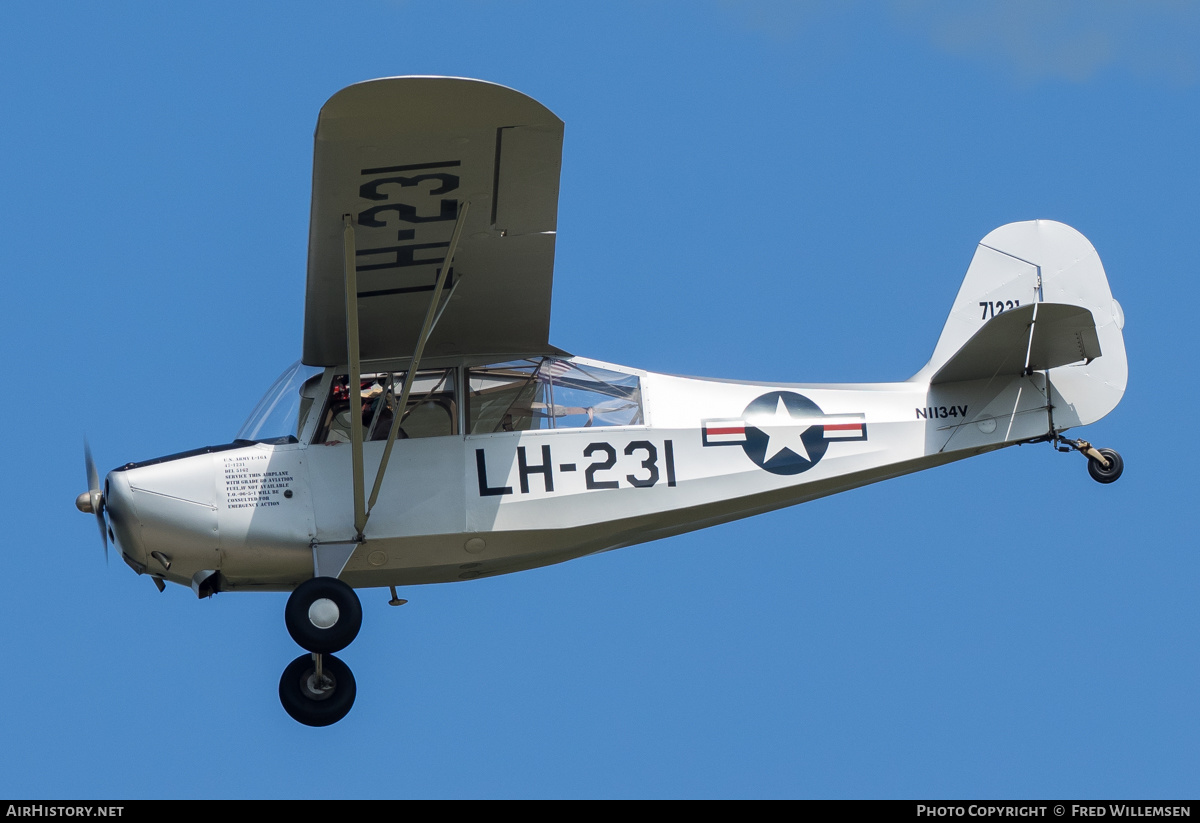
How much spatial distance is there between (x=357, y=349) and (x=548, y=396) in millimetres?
1843

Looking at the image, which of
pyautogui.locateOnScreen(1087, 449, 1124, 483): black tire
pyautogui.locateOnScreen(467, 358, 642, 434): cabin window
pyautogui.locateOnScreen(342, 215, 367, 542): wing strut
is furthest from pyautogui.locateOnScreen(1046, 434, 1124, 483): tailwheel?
pyautogui.locateOnScreen(342, 215, 367, 542): wing strut

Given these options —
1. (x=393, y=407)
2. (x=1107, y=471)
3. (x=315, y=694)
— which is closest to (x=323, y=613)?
(x=315, y=694)

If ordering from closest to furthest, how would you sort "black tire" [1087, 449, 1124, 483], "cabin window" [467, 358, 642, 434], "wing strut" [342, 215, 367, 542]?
"wing strut" [342, 215, 367, 542]
"cabin window" [467, 358, 642, 434]
"black tire" [1087, 449, 1124, 483]

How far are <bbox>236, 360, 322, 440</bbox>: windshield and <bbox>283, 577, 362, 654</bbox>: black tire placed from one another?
1.21 metres

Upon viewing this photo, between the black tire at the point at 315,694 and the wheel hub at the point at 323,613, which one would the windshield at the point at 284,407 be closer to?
the wheel hub at the point at 323,613

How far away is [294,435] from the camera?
35.7 ft

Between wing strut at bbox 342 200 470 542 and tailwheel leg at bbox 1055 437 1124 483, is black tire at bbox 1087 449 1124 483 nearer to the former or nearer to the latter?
tailwheel leg at bbox 1055 437 1124 483

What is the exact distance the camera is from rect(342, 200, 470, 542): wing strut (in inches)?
382

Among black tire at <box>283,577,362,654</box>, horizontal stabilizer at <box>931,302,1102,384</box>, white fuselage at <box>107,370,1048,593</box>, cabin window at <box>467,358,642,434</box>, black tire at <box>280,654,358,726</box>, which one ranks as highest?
horizontal stabilizer at <box>931,302,1102,384</box>

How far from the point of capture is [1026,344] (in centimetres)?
1116

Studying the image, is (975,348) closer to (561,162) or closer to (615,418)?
(615,418)

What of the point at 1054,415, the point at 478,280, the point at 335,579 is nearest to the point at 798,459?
the point at 1054,415

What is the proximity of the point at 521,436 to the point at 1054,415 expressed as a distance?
159 inches

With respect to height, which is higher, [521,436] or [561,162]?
[561,162]
